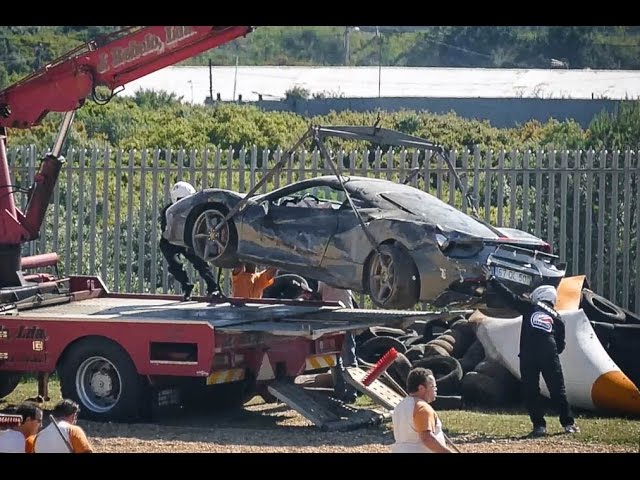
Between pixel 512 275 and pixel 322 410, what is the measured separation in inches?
85.8

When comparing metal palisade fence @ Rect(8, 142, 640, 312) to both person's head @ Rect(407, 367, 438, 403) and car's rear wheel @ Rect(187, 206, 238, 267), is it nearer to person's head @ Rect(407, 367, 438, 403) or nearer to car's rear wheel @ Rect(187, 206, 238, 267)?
car's rear wheel @ Rect(187, 206, 238, 267)

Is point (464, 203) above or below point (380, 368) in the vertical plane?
above

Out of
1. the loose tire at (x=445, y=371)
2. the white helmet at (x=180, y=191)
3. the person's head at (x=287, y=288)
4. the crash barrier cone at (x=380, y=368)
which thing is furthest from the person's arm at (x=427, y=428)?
the white helmet at (x=180, y=191)

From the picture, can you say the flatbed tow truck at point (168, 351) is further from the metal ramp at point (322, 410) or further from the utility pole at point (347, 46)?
the utility pole at point (347, 46)

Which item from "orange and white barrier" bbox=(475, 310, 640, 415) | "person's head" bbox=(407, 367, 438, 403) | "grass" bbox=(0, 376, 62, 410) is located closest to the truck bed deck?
"grass" bbox=(0, 376, 62, 410)

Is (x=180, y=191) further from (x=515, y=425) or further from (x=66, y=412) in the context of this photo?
(x=66, y=412)

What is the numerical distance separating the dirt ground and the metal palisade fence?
5.22m

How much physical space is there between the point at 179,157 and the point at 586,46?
5451cm

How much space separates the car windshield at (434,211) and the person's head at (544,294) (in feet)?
2.25

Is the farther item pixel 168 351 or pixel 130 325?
pixel 130 325

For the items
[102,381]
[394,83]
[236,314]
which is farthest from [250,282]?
[394,83]

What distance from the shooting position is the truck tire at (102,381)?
1243 cm

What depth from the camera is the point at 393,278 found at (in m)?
12.7

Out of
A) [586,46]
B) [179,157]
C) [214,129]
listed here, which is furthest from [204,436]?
[586,46]
